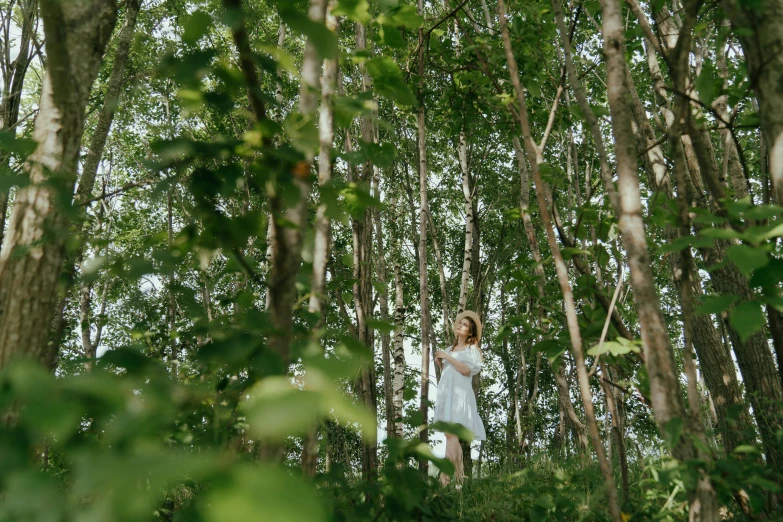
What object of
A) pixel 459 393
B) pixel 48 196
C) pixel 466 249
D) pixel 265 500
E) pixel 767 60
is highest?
pixel 466 249

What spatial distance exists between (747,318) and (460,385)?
4948mm

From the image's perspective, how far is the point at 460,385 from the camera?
6.21 m

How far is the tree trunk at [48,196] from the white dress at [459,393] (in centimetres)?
483

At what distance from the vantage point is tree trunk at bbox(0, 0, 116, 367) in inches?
66.0

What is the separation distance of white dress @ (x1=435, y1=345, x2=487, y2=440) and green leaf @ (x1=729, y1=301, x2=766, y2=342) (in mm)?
4732

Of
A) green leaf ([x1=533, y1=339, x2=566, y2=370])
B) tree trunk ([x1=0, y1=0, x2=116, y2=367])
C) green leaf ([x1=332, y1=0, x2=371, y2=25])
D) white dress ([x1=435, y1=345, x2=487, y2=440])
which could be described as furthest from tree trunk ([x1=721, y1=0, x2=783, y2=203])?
white dress ([x1=435, y1=345, x2=487, y2=440])

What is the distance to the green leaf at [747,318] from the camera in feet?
4.58

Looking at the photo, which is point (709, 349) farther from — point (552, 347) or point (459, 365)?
point (552, 347)

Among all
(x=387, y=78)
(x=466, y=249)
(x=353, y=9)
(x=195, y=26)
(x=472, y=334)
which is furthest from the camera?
(x=466, y=249)

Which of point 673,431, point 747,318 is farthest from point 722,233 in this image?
point 673,431

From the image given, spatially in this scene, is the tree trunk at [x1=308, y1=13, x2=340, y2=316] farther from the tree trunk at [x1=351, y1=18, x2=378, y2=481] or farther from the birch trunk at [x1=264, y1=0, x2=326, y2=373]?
the tree trunk at [x1=351, y1=18, x2=378, y2=481]

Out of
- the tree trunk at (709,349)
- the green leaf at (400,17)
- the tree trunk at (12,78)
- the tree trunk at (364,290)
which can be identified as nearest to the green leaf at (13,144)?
the green leaf at (400,17)

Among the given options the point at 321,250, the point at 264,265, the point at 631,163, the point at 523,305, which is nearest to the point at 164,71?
the point at 321,250

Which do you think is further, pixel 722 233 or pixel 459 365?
pixel 459 365
